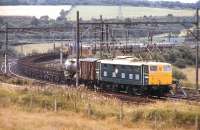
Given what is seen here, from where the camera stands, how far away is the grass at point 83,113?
30.2 meters

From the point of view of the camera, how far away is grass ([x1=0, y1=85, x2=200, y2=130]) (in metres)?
30.2

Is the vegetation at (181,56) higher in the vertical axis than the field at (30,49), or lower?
higher

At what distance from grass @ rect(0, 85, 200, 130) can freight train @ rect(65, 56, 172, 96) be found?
603 centimetres

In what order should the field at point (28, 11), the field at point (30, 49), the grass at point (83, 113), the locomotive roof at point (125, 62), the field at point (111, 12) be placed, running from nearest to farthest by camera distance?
1. the grass at point (83, 113)
2. the locomotive roof at point (125, 62)
3. the field at point (28, 11)
4. the field at point (30, 49)
5. the field at point (111, 12)

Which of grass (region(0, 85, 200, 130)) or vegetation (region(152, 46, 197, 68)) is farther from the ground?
grass (region(0, 85, 200, 130))

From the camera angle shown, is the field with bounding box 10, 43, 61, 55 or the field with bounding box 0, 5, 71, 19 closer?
the field with bounding box 0, 5, 71, 19

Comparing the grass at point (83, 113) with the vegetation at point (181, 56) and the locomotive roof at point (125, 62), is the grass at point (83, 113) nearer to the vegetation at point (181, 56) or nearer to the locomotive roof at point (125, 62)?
the locomotive roof at point (125, 62)

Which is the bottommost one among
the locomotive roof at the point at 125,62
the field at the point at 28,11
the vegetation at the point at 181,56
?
the vegetation at the point at 181,56

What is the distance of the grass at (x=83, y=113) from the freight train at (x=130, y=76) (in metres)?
6.03

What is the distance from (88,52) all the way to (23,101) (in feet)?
144

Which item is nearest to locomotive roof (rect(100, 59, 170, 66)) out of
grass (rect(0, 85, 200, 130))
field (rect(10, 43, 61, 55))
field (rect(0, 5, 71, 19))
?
grass (rect(0, 85, 200, 130))

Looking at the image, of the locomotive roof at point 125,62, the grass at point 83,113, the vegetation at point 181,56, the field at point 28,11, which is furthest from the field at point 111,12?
the grass at point 83,113

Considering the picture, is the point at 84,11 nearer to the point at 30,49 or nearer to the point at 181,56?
the point at 30,49

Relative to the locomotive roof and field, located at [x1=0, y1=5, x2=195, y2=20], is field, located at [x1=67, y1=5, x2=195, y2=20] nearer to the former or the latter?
field, located at [x1=0, y1=5, x2=195, y2=20]
